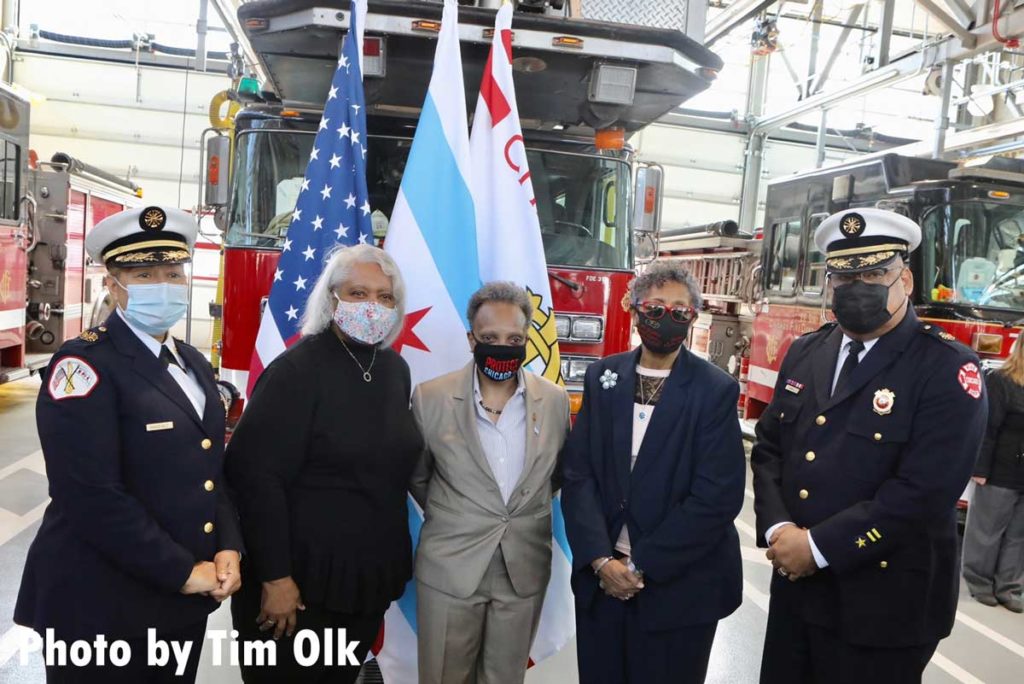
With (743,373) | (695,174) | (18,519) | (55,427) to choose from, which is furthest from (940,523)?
(695,174)

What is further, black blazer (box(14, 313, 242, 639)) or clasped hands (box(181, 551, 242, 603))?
clasped hands (box(181, 551, 242, 603))

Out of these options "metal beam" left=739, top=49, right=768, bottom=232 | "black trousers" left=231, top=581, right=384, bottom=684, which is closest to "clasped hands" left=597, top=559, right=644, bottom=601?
"black trousers" left=231, top=581, right=384, bottom=684

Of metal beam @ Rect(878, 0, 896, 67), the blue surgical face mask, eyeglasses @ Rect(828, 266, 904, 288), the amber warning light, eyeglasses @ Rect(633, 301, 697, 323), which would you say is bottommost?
the blue surgical face mask

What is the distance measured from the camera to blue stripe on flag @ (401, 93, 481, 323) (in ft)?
10.8

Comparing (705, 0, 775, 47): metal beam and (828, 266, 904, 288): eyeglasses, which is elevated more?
(705, 0, 775, 47): metal beam

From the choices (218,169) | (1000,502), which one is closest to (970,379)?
(1000,502)

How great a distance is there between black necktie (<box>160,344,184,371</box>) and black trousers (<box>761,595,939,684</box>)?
1951 millimetres

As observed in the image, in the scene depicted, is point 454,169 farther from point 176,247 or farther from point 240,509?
point 240,509

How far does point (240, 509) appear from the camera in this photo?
7.52ft

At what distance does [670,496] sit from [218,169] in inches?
131

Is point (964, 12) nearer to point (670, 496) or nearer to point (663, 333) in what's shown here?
point (663, 333)

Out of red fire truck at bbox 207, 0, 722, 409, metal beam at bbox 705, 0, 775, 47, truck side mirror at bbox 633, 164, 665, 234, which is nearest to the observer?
red fire truck at bbox 207, 0, 722, 409

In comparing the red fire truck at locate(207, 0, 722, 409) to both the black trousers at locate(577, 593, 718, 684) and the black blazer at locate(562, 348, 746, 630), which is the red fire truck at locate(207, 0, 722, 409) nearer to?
the black blazer at locate(562, 348, 746, 630)

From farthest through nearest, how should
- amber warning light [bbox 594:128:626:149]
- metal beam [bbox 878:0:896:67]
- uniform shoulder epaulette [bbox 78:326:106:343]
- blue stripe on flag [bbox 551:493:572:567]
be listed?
1. metal beam [bbox 878:0:896:67]
2. amber warning light [bbox 594:128:626:149]
3. blue stripe on flag [bbox 551:493:572:567]
4. uniform shoulder epaulette [bbox 78:326:106:343]
